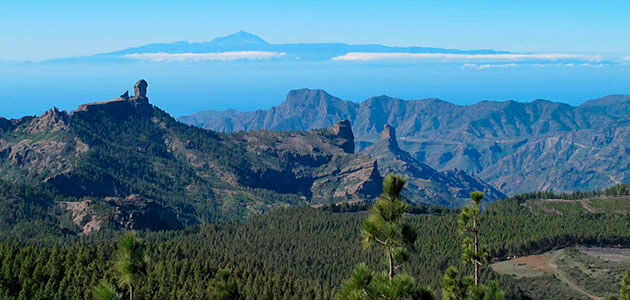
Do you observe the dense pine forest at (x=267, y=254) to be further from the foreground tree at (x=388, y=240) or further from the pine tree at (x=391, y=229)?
the pine tree at (x=391, y=229)

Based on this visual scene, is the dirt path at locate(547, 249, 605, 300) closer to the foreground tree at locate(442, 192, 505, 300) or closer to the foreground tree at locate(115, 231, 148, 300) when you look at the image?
the foreground tree at locate(442, 192, 505, 300)

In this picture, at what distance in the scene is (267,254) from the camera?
164500 millimetres

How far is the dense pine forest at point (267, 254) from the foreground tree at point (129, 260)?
26.5m

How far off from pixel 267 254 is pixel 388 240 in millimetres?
132840

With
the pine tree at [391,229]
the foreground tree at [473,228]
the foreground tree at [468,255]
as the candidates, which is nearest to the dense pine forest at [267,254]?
the foreground tree at [468,255]

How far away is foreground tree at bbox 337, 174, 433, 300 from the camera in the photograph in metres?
33.5

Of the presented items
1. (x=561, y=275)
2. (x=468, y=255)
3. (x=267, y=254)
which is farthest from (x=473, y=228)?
(x=267, y=254)

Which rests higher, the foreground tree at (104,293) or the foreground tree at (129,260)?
the foreground tree at (129,260)

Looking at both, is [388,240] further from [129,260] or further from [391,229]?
[129,260]

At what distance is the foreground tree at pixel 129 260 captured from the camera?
39.8 meters

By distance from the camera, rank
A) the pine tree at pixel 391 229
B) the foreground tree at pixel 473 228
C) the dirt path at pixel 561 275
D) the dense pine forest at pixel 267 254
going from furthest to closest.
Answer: the dirt path at pixel 561 275 < the dense pine forest at pixel 267 254 < the foreground tree at pixel 473 228 < the pine tree at pixel 391 229

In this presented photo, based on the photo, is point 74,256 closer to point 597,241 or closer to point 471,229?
point 471,229

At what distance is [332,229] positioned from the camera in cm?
18750

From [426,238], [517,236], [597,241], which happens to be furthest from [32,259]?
[597,241]
